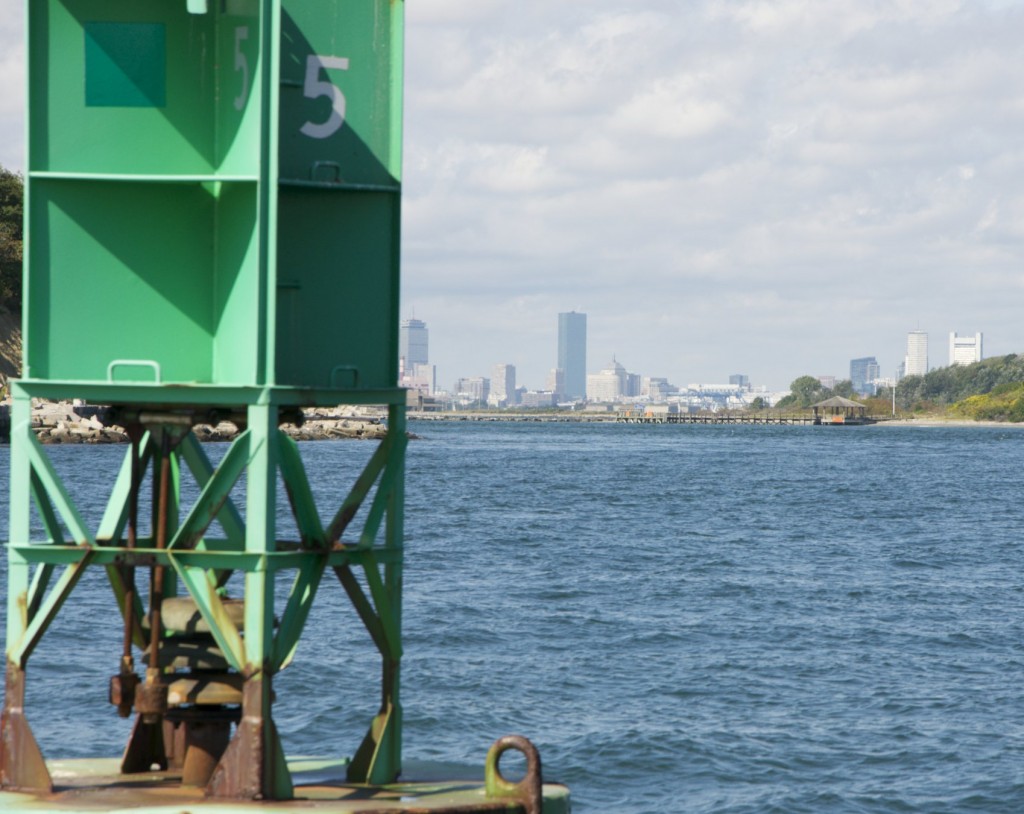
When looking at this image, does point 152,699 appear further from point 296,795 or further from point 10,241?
point 10,241

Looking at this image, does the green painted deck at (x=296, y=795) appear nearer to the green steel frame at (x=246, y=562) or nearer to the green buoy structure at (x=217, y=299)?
the green buoy structure at (x=217, y=299)

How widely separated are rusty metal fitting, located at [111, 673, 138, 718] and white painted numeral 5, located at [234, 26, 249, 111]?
12.5 feet

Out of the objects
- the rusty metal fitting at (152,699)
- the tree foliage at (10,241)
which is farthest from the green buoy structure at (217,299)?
the tree foliage at (10,241)

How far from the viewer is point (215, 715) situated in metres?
10.7

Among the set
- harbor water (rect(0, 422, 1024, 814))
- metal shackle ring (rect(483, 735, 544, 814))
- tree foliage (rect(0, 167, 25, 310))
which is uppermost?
tree foliage (rect(0, 167, 25, 310))

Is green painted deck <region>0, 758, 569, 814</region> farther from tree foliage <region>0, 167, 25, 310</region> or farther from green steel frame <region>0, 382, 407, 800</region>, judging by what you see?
tree foliage <region>0, 167, 25, 310</region>

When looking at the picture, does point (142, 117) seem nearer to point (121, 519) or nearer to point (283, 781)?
point (121, 519)

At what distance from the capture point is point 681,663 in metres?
24.8

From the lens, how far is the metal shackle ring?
9.77 m

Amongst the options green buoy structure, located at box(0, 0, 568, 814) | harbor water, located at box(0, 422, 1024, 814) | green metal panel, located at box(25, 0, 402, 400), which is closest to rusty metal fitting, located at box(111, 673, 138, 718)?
green buoy structure, located at box(0, 0, 568, 814)

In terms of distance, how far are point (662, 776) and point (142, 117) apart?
10.3m

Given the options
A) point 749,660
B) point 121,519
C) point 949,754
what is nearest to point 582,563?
point 749,660

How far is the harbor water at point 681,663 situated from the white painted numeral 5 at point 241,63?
4918 mm

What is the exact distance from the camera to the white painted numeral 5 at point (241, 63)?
391 inches
